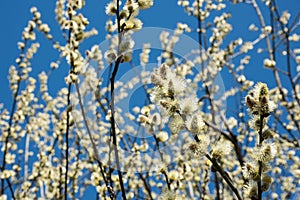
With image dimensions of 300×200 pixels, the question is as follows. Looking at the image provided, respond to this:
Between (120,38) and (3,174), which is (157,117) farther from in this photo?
(3,174)

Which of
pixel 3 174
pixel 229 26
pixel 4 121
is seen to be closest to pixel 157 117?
pixel 3 174

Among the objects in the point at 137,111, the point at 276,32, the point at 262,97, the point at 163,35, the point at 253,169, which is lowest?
the point at 253,169

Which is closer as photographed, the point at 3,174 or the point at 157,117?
the point at 157,117

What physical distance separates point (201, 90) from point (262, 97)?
9.95ft

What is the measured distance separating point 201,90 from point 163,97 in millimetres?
2932

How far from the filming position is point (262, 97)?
1043mm

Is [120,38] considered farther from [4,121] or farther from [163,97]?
[4,121]

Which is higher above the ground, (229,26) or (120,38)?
(229,26)

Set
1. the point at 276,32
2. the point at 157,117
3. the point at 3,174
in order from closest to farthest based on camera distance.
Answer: the point at 157,117 → the point at 3,174 → the point at 276,32

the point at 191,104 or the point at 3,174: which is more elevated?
the point at 3,174

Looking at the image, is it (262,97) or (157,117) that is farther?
(157,117)

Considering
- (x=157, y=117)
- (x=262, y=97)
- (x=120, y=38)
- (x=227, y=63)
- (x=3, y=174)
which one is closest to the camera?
(x=262, y=97)

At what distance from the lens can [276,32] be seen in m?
3.45

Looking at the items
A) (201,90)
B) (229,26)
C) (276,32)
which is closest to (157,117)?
(276,32)
